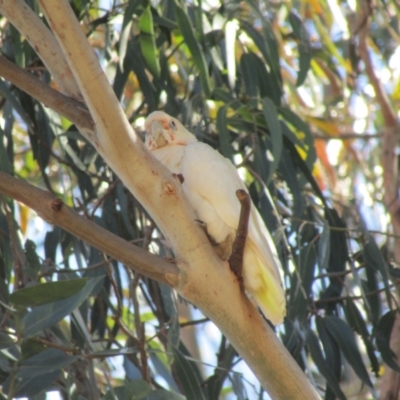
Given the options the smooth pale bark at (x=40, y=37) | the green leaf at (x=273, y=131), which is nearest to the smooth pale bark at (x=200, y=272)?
the smooth pale bark at (x=40, y=37)

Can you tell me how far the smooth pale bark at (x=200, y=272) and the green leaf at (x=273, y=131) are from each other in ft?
1.66

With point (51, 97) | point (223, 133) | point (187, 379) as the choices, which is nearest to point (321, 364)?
point (187, 379)

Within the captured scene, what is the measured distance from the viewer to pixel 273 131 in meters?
1.86

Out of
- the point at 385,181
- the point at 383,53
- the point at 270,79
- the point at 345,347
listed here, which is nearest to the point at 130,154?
the point at 345,347

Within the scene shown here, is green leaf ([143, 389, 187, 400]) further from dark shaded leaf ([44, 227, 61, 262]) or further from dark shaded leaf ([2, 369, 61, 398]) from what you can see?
dark shaded leaf ([44, 227, 61, 262])

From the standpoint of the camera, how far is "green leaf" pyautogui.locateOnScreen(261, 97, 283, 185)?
1.82 metres

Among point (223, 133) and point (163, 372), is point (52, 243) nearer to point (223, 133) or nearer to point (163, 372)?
point (163, 372)

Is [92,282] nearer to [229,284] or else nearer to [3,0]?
[229,284]

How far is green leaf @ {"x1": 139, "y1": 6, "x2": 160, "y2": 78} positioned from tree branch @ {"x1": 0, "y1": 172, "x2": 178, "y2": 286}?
Answer: 96 centimetres

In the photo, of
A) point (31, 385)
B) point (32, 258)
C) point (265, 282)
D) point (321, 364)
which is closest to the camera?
point (31, 385)

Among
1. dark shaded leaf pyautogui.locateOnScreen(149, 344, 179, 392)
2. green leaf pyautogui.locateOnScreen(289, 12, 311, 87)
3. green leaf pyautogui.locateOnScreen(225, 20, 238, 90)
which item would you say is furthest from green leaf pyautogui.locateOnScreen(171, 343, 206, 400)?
green leaf pyautogui.locateOnScreen(289, 12, 311, 87)

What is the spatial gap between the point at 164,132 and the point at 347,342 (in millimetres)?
760

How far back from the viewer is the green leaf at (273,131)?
182 cm

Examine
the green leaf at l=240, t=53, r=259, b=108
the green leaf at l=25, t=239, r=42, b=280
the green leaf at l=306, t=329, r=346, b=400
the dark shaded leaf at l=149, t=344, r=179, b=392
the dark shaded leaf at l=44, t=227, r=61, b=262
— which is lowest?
the green leaf at l=306, t=329, r=346, b=400
